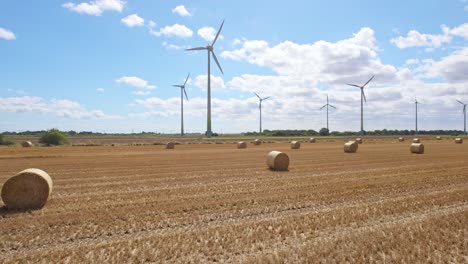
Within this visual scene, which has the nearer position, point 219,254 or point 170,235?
point 219,254

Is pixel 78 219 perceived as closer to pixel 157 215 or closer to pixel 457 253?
pixel 157 215

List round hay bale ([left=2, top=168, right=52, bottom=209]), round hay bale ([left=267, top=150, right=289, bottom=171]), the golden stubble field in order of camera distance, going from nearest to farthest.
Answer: the golden stubble field → round hay bale ([left=2, top=168, right=52, bottom=209]) → round hay bale ([left=267, top=150, right=289, bottom=171])

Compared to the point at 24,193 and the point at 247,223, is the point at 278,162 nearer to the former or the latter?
the point at 247,223

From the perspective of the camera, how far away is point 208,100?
10206cm

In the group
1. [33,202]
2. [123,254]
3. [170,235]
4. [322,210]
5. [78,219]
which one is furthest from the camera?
[33,202]

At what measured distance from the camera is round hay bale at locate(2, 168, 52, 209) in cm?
1259

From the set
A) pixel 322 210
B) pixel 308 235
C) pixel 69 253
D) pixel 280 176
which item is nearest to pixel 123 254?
pixel 69 253

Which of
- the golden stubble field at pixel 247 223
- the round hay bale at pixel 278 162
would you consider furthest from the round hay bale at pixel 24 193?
the round hay bale at pixel 278 162

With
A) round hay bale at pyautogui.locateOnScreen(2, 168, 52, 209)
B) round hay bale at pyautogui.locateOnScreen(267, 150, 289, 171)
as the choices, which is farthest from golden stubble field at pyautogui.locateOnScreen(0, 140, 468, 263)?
round hay bale at pyautogui.locateOnScreen(267, 150, 289, 171)

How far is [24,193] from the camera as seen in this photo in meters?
12.7

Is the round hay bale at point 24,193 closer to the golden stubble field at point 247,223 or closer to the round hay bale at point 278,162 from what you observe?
the golden stubble field at point 247,223

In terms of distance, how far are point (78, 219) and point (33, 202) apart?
3.14 m

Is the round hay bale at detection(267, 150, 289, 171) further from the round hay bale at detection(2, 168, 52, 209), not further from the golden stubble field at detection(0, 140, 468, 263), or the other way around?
the round hay bale at detection(2, 168, 52, 209)

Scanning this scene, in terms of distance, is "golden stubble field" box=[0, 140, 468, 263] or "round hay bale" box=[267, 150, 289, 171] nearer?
"golden stubble field" box=[0, 140, 468, 263]
